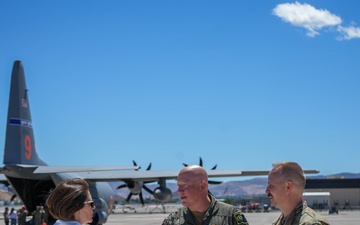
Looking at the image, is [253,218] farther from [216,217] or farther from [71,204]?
[71,204]

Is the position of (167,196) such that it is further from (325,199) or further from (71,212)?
(325,199)

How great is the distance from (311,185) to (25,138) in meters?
73.8

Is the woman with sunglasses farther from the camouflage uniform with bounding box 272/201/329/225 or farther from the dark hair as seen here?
the camouflage uniform with bounding box 272/201/329/225

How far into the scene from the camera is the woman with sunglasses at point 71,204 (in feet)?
10.6

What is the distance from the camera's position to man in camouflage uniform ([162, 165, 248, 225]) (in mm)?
4645

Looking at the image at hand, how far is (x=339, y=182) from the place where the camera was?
285 feet

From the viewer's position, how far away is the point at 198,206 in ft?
15.4

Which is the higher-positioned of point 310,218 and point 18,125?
point 18,125

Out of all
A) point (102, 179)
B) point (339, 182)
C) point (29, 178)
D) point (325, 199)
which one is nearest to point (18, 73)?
point (29, 178)

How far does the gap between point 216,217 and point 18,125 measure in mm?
18760

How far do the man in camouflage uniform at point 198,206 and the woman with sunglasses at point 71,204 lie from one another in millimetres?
1405

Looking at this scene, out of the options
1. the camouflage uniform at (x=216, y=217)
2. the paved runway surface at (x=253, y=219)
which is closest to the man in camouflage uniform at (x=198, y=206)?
the camouflage uniform at (x=216, y=217)

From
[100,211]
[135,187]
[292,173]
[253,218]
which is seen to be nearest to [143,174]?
[135,187]

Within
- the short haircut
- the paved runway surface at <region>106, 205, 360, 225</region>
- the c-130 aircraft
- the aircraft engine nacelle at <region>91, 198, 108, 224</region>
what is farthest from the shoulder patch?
the paved runway surface at <region>106, 205, 360, 225</region>
